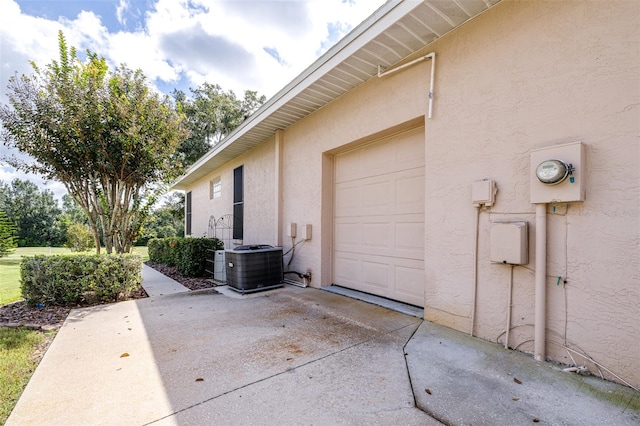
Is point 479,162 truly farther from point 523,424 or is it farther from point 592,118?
point 523,424

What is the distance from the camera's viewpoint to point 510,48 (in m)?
2.91

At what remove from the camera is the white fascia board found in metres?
3.20

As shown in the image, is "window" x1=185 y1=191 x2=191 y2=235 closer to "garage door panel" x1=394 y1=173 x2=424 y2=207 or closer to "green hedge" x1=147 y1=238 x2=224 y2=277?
"green hedge" x1=147 y1=238 x2=224 y2=277

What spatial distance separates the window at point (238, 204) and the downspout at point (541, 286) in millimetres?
7402

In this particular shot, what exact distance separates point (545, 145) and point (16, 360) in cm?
529

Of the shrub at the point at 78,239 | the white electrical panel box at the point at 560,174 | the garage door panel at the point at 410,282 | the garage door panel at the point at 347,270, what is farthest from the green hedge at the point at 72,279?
the shrub at the point at 78,239

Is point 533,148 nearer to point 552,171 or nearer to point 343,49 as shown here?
point 552,171

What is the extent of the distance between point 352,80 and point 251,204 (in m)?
4.72

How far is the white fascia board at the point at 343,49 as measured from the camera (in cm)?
320

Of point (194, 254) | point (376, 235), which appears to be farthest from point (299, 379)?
point (194, 254)

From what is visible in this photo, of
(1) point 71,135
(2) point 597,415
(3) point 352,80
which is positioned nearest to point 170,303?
(1) point 71,135

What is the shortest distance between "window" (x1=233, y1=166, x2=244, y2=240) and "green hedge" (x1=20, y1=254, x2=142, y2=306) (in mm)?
3988

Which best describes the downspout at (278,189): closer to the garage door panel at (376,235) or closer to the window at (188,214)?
the garage door panel at (376,235)

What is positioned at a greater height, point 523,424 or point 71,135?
point 71,135
